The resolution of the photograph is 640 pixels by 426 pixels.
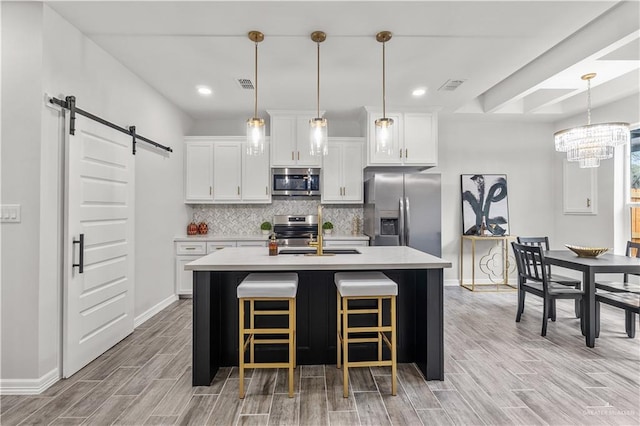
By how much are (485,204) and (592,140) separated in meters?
2.15

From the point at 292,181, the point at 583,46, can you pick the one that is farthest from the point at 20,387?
the point at 583,46

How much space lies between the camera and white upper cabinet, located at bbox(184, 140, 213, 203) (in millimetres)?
5074

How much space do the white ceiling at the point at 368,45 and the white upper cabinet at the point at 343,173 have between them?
792 millimetres

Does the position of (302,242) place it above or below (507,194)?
below

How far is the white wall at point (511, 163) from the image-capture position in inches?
224

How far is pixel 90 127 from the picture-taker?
2.79m

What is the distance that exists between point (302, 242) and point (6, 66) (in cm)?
366

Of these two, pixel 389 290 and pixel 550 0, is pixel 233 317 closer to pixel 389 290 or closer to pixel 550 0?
pixel 389 290

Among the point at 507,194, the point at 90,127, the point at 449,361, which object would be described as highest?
the point at 90,127

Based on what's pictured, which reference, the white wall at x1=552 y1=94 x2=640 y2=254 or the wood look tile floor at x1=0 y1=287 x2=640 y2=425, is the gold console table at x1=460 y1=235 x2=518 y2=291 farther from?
the wood look tile floor at x1=0 y1=287 x2=640 y2=425

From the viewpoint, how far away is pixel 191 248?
187 inches

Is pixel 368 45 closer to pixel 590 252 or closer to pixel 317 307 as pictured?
pixel 317 307

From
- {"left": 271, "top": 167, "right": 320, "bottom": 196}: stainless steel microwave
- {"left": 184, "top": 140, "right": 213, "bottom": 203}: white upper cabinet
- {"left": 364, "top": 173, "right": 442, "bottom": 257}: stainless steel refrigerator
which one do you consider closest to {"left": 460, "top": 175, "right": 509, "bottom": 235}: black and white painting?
{"left": 364, "top": 173, "right": 442, "bottom": 257}: stainless steel refrigerator

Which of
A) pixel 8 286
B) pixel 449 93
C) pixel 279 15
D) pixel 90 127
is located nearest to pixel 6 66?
pixel 90 127
